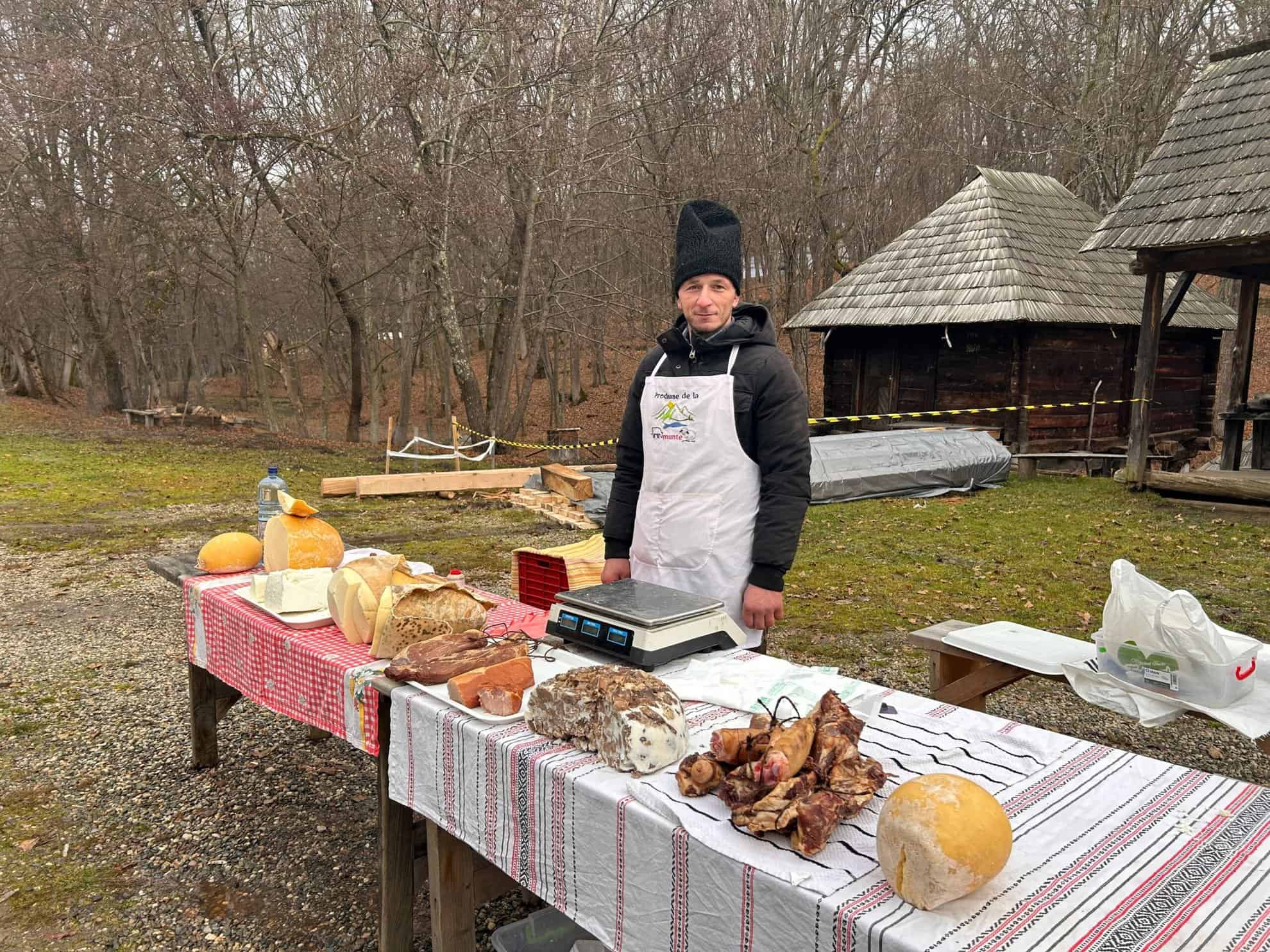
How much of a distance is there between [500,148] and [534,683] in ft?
43.7

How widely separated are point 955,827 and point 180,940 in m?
2.60

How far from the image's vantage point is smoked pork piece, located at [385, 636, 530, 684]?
6.98ft

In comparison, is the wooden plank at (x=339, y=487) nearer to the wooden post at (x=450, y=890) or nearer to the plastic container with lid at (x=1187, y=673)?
the wooden post at (x=450, y=890)

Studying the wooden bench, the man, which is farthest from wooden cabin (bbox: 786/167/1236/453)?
the wooden bench

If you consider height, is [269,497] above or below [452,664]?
above

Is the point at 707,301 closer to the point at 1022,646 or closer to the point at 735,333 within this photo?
the point at 735,333

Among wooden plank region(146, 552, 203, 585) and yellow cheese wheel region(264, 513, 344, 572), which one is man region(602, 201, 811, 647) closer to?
yellow cheese wheel region(264, 513, 344, 572)

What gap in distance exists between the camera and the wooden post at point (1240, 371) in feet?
35.0

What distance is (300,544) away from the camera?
120 inches

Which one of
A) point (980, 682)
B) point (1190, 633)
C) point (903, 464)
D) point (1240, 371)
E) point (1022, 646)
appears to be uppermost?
point (1240, 371)

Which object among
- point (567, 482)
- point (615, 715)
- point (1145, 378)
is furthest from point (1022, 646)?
point (1145, 378)

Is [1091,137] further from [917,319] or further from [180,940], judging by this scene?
[180,940]

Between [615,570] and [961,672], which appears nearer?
[615,570]

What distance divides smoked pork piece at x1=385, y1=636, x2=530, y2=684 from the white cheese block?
0.71 meters
